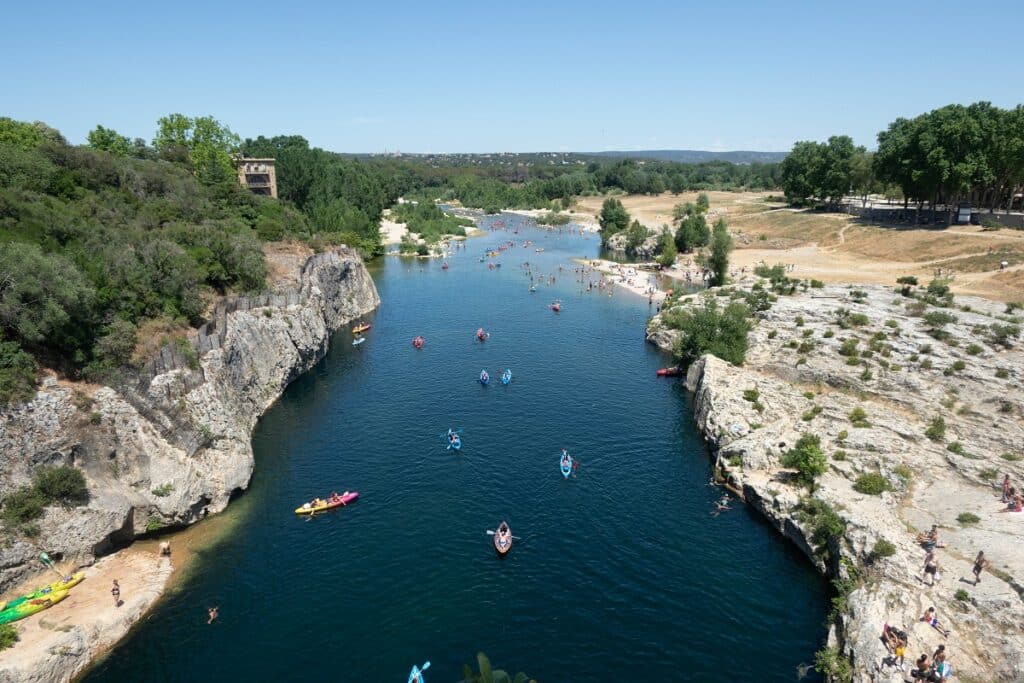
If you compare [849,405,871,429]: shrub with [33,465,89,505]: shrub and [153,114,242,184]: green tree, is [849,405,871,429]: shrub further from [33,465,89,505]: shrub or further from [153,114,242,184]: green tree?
[153,114,242,184]: green tree

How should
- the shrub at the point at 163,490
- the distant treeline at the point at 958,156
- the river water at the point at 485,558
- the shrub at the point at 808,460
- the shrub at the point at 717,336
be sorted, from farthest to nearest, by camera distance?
1. the distant treeline at the point at 958,156
2. the shrub at the point at 717,336
3. the shrub at the point at 808,460
4. the shrub at the point at 163,490
5. the river water at the point at 485,558

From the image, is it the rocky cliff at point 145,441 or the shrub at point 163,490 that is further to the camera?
the shrub at point 163,490

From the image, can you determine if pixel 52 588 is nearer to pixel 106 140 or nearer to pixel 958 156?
pixel 106 140

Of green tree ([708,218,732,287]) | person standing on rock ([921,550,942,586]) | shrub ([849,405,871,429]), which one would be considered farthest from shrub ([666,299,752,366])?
green tree ([708,218,732,287])

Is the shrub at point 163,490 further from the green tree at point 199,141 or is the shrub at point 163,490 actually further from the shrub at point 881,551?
the green tree at point 199,141

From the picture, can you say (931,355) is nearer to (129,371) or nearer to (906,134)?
(129,371)

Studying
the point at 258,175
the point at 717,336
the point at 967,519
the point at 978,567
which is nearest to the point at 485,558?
the point at 978,567

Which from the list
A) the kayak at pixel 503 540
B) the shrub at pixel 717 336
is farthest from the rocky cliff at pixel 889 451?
the kayak at pixel 503 540
